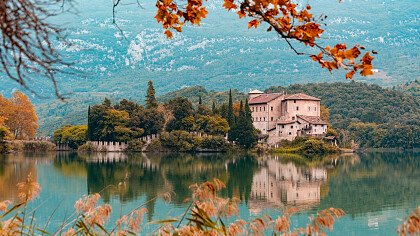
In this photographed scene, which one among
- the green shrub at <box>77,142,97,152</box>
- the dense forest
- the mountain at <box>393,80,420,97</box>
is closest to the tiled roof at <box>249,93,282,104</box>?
the dense forest

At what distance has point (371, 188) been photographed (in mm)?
27562

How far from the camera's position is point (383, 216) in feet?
63.8

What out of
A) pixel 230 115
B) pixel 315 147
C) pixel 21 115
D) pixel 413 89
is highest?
pixel 413 89

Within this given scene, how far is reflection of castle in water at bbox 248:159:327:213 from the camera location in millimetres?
21938

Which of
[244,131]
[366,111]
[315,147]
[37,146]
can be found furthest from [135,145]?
[366,111]

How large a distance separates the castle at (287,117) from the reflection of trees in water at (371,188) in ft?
58.0

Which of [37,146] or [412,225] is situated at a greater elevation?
[37,146]

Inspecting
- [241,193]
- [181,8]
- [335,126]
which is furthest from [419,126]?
[181,8]

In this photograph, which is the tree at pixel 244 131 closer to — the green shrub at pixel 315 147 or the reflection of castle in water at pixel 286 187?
the green shrub at pixel 315 147

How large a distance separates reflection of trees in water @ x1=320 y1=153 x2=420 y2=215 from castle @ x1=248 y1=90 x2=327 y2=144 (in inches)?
696

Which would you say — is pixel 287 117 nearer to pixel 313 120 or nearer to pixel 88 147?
pixel 313 120

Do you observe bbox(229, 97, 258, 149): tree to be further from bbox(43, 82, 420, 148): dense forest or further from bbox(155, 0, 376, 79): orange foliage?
bbox(155, 0, 376, 79): orange foliage

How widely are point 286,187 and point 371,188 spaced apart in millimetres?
3586

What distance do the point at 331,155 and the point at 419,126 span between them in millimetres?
20815
